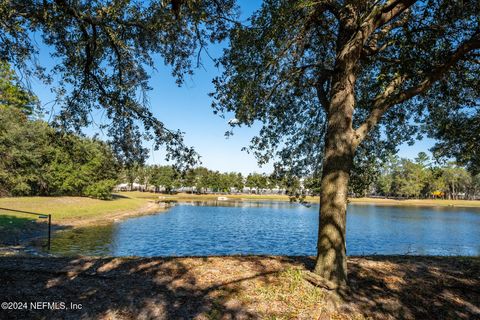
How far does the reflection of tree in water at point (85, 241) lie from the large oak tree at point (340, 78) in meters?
15.2

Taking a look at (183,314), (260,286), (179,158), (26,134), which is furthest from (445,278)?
(26,134)

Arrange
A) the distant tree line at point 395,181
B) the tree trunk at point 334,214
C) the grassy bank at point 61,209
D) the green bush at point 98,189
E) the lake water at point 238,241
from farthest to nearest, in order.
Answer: the distant tree line at point 395,181 < the green bush at point 98,189 < the grassy bank at point 61,209 < the lake water at point 238,241 < the tree trunk at point 334,214

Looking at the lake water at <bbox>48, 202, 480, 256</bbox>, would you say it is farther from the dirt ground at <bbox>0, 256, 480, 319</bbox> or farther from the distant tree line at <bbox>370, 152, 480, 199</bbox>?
the distant tree line at <bbox>370, 152, 480, 199</bbox>

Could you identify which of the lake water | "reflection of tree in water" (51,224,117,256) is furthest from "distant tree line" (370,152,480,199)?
"reflection of tree in water" (51,224,117,256)

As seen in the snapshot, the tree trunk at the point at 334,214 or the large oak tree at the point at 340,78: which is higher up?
the large oak tree at the point at 340,78

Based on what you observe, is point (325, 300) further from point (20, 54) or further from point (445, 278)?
point (20, 54)

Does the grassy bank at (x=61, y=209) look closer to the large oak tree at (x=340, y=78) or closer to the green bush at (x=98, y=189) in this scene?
the green bush at (x=98, y=189)

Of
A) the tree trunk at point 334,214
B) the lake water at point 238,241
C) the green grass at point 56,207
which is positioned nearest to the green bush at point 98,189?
the green grass at point 56,207

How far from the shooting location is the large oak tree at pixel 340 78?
674 centimetres

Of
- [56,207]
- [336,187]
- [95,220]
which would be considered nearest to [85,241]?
[95,220]

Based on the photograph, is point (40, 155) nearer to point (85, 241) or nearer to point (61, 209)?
point (61, 209)

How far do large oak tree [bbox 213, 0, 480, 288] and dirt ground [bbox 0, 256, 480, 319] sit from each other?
0.83 meters

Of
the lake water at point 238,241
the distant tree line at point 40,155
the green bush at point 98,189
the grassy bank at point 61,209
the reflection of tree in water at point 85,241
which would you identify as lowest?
the lake water at point 238,241

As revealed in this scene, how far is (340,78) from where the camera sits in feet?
23.0
